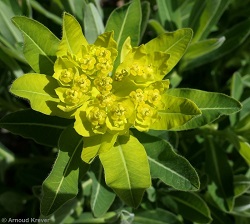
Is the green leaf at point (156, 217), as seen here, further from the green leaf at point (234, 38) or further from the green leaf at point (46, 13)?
the green leaf at point (46, 13)

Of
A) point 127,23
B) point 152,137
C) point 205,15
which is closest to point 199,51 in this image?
point 205,15

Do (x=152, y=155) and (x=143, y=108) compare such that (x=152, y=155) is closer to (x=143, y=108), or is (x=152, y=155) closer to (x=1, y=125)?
(x=143, y=108)

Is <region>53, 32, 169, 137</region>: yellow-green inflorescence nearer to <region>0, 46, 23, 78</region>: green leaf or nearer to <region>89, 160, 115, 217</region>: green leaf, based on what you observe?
<region>89, 160, 115, 217</region>: green leaf

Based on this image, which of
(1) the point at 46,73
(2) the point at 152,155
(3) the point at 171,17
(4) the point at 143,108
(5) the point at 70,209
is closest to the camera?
(4) the point at 143,108

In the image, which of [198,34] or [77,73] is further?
[198,34]

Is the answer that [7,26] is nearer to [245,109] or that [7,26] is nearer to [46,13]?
[46,13]

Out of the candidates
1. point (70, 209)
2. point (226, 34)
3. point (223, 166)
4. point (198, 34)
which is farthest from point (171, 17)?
point (70, 209)
